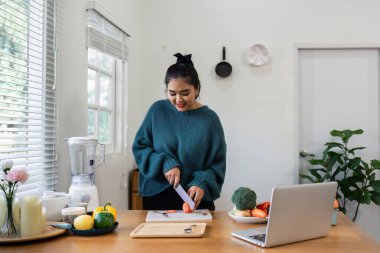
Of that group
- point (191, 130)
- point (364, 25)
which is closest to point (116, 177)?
point (191, 130)

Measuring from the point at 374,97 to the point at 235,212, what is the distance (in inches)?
117

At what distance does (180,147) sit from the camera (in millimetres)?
1862

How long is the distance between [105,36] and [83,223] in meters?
1.87

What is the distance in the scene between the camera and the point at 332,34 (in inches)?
155

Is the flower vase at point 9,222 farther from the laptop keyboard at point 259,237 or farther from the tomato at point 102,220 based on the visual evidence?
the laptop keyboard at point 259,237

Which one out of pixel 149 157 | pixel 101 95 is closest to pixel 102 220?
pixel 149 157

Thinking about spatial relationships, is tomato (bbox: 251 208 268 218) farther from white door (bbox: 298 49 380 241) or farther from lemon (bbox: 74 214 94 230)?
white door (bbox: 298 49 380 241)

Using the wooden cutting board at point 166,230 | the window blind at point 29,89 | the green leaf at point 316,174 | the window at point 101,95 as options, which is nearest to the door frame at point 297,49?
the green leaf at point 316,174

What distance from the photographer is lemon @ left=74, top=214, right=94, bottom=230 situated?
1.34 m

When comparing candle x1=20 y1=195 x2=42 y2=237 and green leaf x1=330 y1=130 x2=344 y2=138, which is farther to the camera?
green leaf x1=330 y1=130 x2=344 y2=138

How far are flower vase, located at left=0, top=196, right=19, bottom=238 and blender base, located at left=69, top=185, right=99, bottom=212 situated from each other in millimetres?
509

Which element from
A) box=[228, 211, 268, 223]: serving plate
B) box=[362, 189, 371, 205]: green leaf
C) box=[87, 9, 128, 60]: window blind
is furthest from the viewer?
box=[362, 189, 371, 205]: green leaf

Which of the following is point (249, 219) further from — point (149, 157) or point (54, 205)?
point (54, 205)

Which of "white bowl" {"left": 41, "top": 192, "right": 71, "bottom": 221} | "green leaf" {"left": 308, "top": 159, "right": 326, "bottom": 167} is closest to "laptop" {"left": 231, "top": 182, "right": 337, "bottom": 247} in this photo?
"white bowl" {"left": 41, "top": 192, "right": 71, "bottom": 221}
